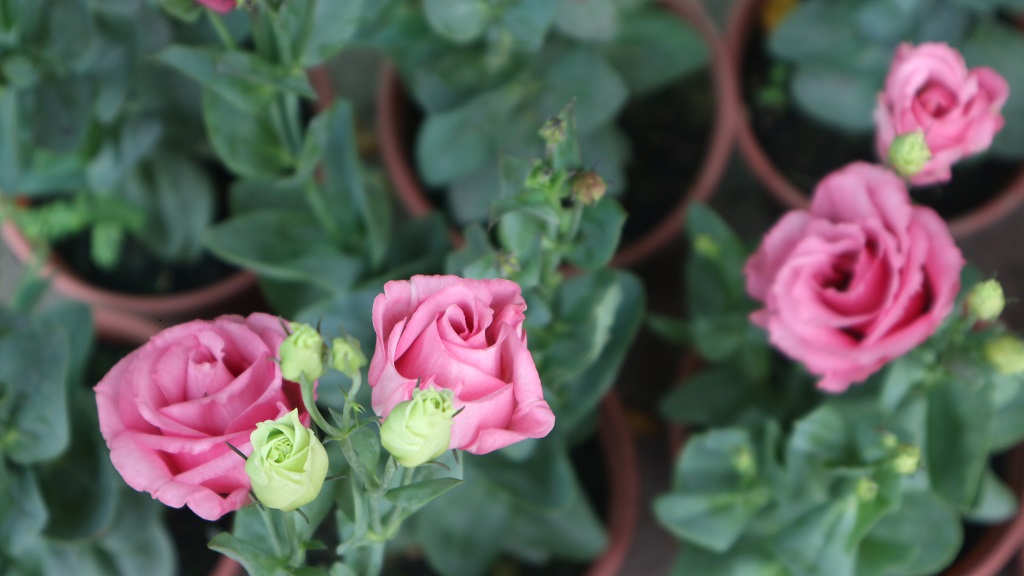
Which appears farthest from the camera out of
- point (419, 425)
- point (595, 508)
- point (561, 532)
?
point (595, 508)

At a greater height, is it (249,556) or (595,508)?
(249,556)

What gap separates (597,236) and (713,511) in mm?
281

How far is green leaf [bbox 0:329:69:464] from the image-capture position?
24.8 inches

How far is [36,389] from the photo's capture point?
63cm

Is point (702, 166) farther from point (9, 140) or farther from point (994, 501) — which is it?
point (9, 140)

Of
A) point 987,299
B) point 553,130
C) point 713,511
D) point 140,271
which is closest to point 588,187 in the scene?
point 553,130

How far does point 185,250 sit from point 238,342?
55cm

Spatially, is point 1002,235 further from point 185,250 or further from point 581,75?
point 185,250

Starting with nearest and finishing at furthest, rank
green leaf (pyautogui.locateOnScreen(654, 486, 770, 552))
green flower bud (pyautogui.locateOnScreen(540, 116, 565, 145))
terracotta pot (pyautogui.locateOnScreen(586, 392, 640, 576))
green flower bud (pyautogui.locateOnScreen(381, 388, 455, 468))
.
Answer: green flower bud (pyautogui.locateOnScreen(381, 388, 455, 468)), green flower bud (pyautogui.locateOnScreen(540, 116, 565, 145)), green leaf (pyautogui.locateOnScreen(654, 486, 770, 552)), terracotta pot (pyautogui.locateOnScreen(586, 392, 640, 576))

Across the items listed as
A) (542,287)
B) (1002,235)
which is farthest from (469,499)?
(1002,235)

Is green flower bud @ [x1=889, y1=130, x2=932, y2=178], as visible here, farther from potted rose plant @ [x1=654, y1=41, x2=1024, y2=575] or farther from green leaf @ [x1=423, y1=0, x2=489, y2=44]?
green leaf @ [x1=423, y1=0, x2=489, y2=44]

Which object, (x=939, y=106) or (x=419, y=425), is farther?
(x=939, y=106)

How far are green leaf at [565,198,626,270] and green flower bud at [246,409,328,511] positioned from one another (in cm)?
23

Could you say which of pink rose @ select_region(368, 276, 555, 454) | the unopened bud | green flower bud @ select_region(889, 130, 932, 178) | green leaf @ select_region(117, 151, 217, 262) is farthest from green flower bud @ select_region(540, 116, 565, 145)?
green leaf @ select_region(117, 151, 217, 262)
